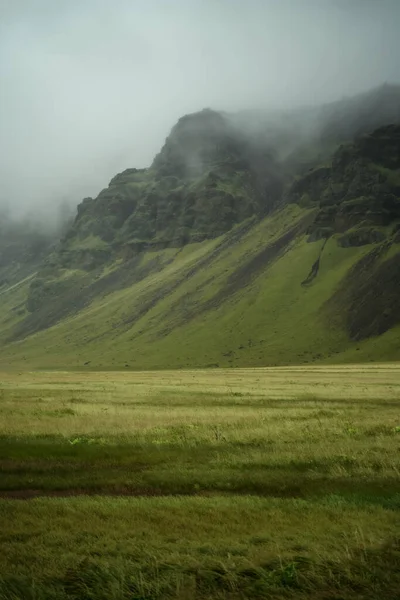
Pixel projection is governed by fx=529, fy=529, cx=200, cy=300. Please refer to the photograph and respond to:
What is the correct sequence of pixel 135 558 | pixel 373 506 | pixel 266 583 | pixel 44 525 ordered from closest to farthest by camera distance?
pixel 266 583 < pixel 135 558 < pixel 44 525 < pixel 373 506

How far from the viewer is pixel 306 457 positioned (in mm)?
22844

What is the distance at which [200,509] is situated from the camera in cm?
1603

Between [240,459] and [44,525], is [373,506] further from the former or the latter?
[44,525]

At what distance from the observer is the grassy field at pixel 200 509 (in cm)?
1063

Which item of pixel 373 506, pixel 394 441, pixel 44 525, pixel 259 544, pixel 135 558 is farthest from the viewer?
pixel 394 441

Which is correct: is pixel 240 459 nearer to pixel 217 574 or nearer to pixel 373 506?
pixel 373 506

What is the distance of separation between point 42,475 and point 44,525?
765 cm

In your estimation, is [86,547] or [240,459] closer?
[86,547]

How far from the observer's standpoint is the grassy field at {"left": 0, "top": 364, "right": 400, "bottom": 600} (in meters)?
10.6

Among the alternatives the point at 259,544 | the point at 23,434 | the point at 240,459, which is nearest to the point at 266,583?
the point at 259,544

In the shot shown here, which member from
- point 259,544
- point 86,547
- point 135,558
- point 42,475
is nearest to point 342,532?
point 259,544

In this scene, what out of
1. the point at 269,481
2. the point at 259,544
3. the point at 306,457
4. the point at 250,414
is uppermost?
the point at 259,544

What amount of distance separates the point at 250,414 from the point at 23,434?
16.3 metres

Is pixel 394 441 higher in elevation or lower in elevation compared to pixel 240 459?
lower
